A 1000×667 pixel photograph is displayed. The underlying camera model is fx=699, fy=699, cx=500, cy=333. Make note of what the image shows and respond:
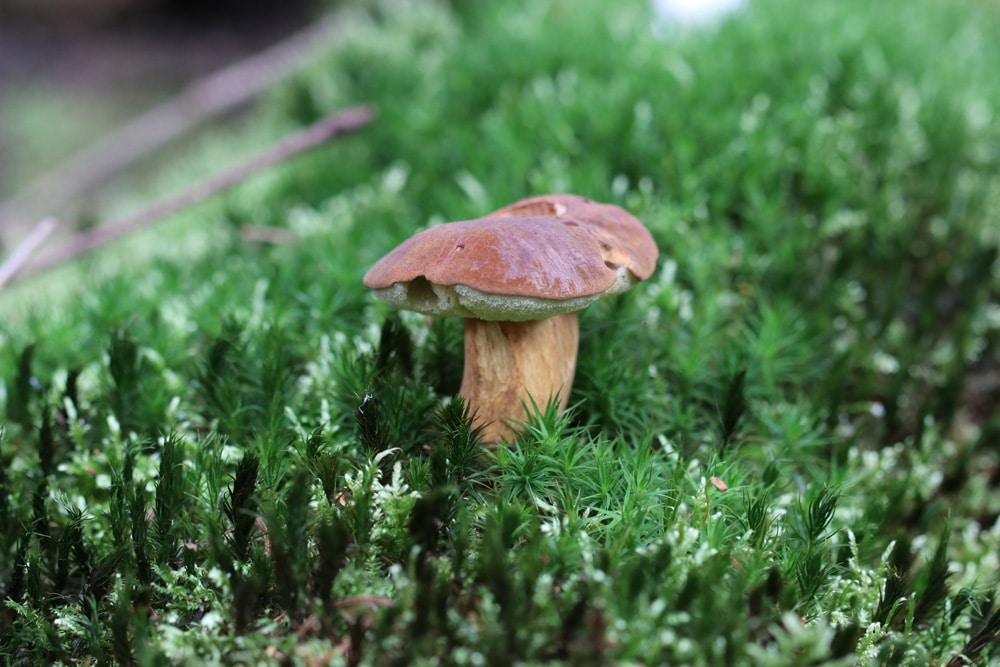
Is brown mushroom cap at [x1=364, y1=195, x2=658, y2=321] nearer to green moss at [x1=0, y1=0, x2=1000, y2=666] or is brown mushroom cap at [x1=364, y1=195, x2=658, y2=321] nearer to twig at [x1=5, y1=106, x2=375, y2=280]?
green moss at [x1=0, y1=0, x2=1000, y2=666]

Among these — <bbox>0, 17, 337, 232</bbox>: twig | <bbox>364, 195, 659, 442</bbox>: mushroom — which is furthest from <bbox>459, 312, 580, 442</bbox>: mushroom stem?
<bbox>0, 17, 337, 232</bbox>: twig

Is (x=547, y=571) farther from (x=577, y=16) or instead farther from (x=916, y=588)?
(x=577, y=16)

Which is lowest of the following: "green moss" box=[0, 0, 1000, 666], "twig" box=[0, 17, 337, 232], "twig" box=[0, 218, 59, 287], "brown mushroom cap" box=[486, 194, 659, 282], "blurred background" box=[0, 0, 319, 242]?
"green moss" box=[0, 0, 1000, 666]

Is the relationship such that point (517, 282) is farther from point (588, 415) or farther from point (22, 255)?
point (22, 255)

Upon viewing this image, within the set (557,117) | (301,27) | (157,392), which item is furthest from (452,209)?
(301,27)

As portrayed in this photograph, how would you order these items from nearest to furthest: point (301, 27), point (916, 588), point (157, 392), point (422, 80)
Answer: point (916, 588) → point (157, 392) → point (422, 80) → point (301, 27)

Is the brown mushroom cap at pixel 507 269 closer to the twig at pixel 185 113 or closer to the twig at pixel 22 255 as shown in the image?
the twig at pixel 22 255
